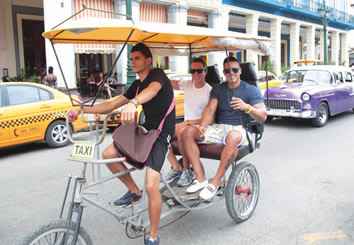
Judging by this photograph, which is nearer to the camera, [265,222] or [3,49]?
[265,222]

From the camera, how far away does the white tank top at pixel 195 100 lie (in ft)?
15.1

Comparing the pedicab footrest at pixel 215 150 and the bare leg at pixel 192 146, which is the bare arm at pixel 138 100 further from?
the pedicab footrest at pixel 215 150

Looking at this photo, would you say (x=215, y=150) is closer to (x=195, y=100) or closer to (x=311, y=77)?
(x=195, y=100)

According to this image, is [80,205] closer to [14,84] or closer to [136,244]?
[136,244]

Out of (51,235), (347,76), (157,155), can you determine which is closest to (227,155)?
(157,155)

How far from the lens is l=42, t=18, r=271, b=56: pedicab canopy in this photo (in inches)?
119

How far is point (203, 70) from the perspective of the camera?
4.57m

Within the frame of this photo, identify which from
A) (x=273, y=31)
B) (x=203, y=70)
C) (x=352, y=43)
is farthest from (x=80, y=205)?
(x=352, y=43)

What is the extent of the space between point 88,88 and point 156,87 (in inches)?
616

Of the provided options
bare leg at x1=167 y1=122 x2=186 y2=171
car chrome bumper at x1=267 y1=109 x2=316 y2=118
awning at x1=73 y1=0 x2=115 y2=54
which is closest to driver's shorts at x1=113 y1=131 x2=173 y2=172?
bare leg at x1=167 y1=122 x2=186 y2=171

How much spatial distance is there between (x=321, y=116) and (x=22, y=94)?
790 centimetres

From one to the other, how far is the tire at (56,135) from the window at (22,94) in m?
0.68

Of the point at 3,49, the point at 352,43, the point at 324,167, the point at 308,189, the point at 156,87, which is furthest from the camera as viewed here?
the point at 352,43

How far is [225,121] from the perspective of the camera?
14.1 feet
